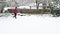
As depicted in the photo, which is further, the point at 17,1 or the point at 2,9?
→ the point at 17,1

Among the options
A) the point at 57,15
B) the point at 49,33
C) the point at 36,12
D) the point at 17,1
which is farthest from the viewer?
the point at 17,1

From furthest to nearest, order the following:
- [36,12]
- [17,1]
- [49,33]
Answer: [17,1], [36,12], [49,33]

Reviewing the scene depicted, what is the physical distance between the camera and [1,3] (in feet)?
60.0

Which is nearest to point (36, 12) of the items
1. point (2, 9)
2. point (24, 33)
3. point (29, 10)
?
point (29, 10)

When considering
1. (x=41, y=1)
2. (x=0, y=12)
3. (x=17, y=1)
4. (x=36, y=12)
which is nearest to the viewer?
(x=0, y=12)

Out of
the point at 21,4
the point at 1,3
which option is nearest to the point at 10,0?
the point at 21,4

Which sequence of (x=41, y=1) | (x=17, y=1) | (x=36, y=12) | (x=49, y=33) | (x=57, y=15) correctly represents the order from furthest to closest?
(x=17, y=1)
(x=41, y=1)
(x=36, y=12)
(x=57, y=15)
(x=49, y=33)

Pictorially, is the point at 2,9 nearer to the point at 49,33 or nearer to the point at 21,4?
the point at 21,4

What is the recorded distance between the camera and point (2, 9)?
58.4 ft

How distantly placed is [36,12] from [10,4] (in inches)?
179

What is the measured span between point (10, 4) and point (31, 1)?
3.61 m

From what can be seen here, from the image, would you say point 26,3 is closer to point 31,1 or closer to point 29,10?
point 31,1

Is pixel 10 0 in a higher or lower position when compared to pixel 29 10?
higher

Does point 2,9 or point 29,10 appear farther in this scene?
point 29,10
